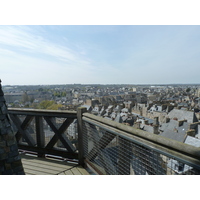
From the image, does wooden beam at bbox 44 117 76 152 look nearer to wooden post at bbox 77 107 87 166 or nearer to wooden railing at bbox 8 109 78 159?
wooden railing at bbox 8 109 78 159

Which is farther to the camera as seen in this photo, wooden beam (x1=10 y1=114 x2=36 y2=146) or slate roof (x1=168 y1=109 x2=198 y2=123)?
slate roof (x1=168 y1=109 x2=198 y2=123)

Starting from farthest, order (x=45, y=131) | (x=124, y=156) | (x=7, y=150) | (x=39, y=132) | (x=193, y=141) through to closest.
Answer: (x=193, y=141) < (x=45, y=131) < (x=39, y=132) < (x=124, y=156) < (x=7, y=150)

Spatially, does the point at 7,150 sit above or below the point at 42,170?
above

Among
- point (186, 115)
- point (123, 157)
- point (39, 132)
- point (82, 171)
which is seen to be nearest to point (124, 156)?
point (123, 157)

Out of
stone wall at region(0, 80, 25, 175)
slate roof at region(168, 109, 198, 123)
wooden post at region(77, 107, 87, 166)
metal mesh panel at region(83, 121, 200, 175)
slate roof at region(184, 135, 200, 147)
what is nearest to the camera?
metal mesh panel at region(83, 121, 200, 175)

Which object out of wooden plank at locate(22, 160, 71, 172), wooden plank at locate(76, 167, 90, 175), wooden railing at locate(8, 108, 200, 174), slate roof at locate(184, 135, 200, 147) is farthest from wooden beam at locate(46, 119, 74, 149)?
slate roof at locate(184, 135, 200, 147)

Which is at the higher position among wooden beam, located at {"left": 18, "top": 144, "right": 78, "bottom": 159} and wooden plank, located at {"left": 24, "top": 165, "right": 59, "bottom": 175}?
wooden beam, located at {"left": 18, "top": 144, "right": 78, "bottom": 159}

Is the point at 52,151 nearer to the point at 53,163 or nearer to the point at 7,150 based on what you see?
the point at 53,163

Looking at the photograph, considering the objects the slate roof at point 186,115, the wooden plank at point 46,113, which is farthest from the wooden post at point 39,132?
the slate roof at point 186,115
